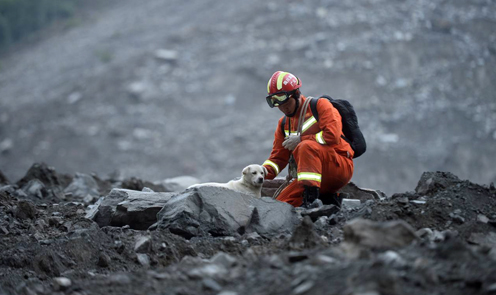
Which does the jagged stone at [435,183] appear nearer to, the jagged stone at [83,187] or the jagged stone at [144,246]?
the jagged stone at [144,246]

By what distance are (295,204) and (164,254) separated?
2.04 meters

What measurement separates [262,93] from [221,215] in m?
20.5

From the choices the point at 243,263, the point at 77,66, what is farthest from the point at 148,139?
the point at 243,263

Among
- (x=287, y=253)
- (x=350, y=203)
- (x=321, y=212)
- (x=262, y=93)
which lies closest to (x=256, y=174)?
(x=350, y=203)

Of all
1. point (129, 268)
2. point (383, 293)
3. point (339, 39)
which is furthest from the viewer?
point (339, 39)

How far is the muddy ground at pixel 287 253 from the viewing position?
3.19 metres

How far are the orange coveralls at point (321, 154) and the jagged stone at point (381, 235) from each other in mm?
2534

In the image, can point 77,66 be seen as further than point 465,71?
Yes

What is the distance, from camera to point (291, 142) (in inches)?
256

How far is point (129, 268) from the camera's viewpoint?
4820 millimetres

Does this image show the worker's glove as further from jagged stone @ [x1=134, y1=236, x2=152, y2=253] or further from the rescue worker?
jagged stone @ [x1=134, y1=236, x2=152, y2=253]

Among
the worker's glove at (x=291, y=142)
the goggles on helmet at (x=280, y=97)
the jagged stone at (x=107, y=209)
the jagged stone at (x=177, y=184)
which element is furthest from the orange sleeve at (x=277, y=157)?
the jagged stone at (x=177, y=184)

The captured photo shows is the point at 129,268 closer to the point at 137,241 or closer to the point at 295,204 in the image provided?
the point at 137,241

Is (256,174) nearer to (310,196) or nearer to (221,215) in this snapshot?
(310,196)
